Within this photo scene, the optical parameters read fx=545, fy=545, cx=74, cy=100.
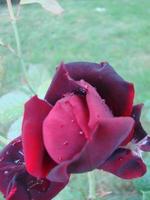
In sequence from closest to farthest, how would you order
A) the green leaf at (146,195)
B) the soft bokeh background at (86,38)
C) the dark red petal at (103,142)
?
1. the dark red petal at (103,142)
2. the green leaf at (146,195)
3. the soft bokeh background at (86,38)

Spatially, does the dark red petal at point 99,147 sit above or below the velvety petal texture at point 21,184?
above

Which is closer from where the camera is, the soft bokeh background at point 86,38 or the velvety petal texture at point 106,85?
the velvety petal texture at point 106,85

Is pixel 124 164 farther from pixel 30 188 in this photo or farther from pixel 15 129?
pixel 15 129

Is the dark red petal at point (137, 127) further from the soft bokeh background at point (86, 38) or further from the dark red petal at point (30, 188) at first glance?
the soft bokeh background at point (86, 38)

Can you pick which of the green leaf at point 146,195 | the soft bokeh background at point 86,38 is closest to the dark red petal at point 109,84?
the green leaf at point 146,195

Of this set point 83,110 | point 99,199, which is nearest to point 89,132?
point 83,110

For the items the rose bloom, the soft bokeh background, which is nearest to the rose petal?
the rose bloom
